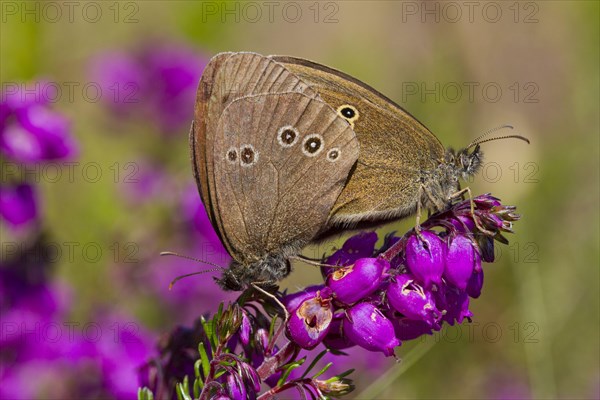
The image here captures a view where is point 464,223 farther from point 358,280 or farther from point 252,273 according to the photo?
point 252,273

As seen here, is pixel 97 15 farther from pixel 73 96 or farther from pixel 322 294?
pixel 322 294

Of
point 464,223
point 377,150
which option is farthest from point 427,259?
point 377,150

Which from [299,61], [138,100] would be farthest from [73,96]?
[299,61]

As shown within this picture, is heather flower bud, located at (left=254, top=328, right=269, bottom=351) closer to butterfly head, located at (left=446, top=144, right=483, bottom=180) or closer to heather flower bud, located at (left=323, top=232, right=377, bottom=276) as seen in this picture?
heather flower bud, located at (left=323, top=232, right=377, bottom=276)

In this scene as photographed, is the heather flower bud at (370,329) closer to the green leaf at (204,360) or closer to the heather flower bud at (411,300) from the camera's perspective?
the heather flower bud at (411,300)

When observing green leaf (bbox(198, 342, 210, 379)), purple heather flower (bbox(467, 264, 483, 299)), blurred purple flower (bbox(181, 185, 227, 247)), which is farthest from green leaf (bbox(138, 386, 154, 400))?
blurred purple flower (bbox(181, 185, 227, 247))

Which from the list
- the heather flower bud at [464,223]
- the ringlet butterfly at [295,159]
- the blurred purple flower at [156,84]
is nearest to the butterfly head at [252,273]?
the ringlet butterfly at [295,159]

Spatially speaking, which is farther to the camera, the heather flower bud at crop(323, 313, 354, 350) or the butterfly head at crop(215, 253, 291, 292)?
the butterfly head at crop(215, 253, 291, 292)
